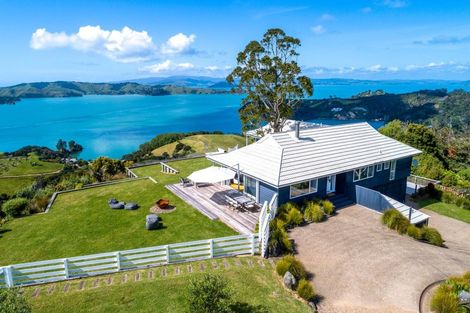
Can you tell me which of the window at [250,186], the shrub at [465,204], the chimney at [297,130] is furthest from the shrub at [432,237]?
the shrub at [465,204]

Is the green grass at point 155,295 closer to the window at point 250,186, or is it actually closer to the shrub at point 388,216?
the window at point 250,186

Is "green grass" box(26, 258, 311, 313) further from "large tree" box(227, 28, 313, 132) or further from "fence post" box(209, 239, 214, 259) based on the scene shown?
"large tree" box(227, 28, 313, 132)

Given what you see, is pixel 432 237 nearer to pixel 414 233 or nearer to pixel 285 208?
pixel 414 233

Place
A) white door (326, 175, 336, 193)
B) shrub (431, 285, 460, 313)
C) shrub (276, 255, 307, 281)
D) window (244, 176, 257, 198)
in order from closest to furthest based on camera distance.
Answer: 1. shrub (431, 285, 460, 313)
2. shrub (276, 255, 307, 281)
3. window (244, 176, 257, 198)
4. white door (326, 175, 336, 193)

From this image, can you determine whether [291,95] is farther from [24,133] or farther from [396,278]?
[24,133]

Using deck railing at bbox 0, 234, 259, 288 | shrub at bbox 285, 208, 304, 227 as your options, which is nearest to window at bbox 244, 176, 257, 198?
shrub at bbox 285, 208, 304, 227

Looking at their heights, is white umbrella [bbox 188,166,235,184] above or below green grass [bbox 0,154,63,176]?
above
